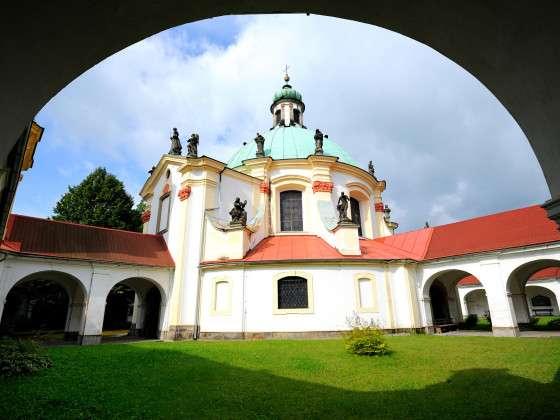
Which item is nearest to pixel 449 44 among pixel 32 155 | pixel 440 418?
pixel 440 418

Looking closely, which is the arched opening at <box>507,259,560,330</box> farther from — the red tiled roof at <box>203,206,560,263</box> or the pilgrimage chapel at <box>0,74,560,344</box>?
the red tiled roof at <box>203,206,560,263</box>

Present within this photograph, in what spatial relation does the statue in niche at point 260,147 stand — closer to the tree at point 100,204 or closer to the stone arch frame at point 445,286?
the stone arch frame at point 445,286

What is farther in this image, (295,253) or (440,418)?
(295,253)

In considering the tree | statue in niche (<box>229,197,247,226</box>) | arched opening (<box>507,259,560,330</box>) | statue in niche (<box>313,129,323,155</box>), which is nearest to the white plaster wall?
statue in niche (<box>229,197,247,226</box>)

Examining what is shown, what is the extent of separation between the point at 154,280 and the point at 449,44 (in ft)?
58.9

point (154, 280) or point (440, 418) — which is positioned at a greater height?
point (154, 280)

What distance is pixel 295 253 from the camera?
18.3 meters

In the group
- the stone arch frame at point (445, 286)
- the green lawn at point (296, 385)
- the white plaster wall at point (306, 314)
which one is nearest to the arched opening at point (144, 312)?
the white plaster wall at point (306, 314)

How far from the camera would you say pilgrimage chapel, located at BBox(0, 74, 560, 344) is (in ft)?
53.2

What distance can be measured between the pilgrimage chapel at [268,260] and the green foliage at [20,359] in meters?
5.73

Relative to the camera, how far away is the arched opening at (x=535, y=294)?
19688 mm

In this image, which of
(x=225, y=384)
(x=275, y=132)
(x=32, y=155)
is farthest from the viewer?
(x=275, y=132)

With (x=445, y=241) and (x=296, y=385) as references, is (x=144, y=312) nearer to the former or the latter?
(x=296, y=385)

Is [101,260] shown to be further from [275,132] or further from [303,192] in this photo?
[275,132]
